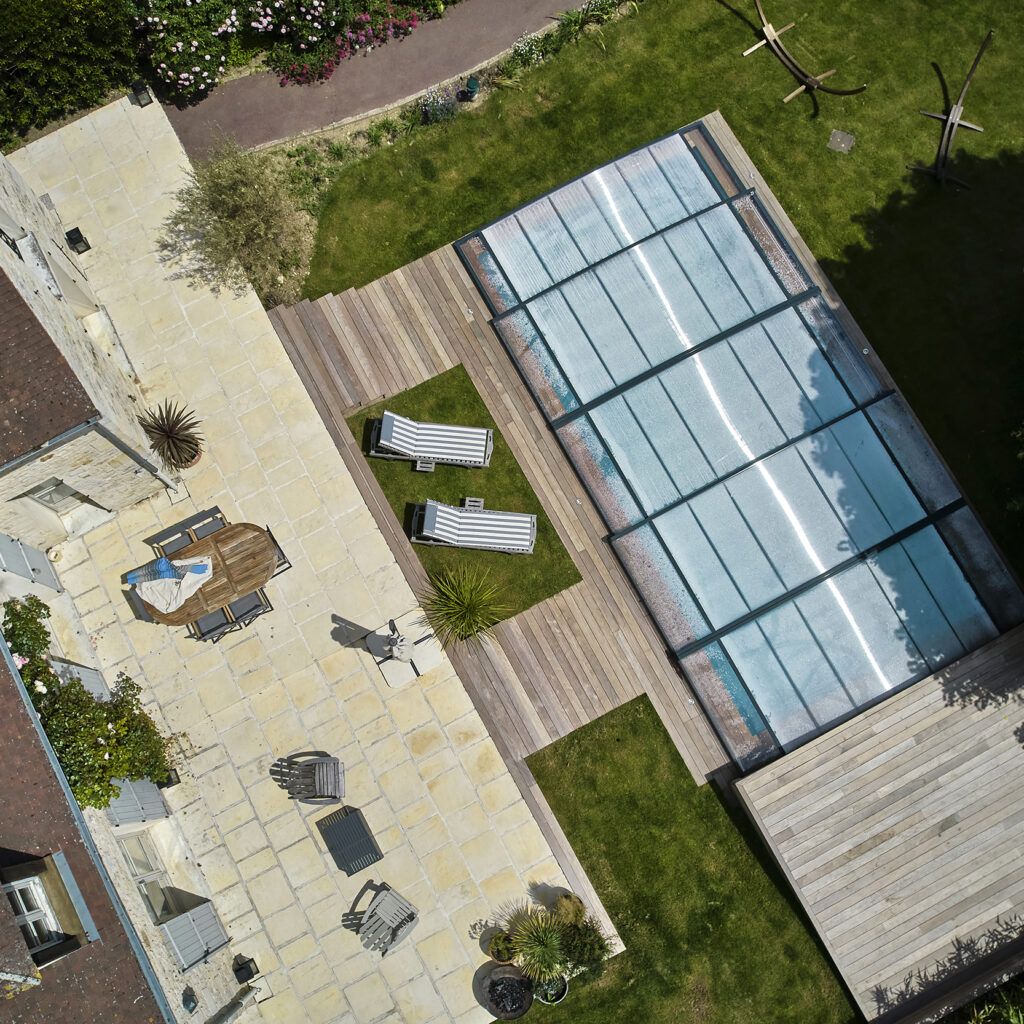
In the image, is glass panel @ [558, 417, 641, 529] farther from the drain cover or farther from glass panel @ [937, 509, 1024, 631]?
the drain cover

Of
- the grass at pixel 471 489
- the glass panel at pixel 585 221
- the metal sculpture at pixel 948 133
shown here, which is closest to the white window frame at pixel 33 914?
the grass at pixel 471 489

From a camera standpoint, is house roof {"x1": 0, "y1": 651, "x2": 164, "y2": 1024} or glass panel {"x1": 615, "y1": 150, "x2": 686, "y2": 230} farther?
glass panel {"x1": 615, "y1": 150, "x2": 686, "y2": 230}

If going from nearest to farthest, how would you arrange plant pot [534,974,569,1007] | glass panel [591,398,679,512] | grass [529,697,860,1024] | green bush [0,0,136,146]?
plant pot [534,974,569,1007] < grass [529,697,860,1024] < glass panel [591,398,679,512] < green bush [0,0,136,146]

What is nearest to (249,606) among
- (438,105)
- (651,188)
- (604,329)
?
(604,329)

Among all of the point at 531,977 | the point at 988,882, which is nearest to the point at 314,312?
the point at 531,977

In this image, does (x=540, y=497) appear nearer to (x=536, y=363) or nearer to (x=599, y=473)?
(x=599, y=473)

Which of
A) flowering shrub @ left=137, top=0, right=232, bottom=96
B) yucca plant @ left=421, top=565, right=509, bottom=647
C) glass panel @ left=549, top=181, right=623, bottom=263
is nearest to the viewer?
yucca plant @ left=421, top=565, right=509, bottom=647

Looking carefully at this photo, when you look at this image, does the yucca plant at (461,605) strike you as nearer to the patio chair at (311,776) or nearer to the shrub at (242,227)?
the patio chair at (311,776)

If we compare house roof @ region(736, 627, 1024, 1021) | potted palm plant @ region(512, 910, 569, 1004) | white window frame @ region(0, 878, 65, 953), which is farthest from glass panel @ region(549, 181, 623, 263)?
white window frame @ region(0, 878, 65, 953)
